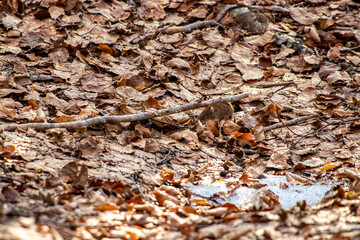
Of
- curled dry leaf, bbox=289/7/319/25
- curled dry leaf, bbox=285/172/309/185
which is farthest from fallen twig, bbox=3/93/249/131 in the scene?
curled dry leaf, bbox=289/7/319/25

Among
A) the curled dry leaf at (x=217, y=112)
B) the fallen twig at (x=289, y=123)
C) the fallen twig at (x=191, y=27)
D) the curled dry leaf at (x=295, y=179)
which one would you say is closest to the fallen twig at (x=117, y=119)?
the curled dry leaf at (x=217, y=112)

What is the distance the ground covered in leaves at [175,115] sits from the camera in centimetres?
159

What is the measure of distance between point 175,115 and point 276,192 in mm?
1232

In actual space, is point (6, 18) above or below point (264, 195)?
above

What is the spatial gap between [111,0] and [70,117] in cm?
220

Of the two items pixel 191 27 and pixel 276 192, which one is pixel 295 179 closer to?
pixel 276 192

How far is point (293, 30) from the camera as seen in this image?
4.34 m

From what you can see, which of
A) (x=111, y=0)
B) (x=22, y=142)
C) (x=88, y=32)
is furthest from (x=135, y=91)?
(x=111, y=0)

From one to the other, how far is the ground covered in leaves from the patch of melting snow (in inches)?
2.1

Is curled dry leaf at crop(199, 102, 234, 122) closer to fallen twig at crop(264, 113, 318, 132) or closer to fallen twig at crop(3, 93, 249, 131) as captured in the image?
fallen twig at crop(3, 93, 249, 131)

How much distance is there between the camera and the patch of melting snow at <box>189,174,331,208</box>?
2.13 meters

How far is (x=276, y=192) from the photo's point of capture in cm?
226

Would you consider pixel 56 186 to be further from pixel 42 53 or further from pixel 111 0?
pixel 111 0

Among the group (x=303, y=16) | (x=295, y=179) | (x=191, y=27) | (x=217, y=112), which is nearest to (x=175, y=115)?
(x=217, y=112)
